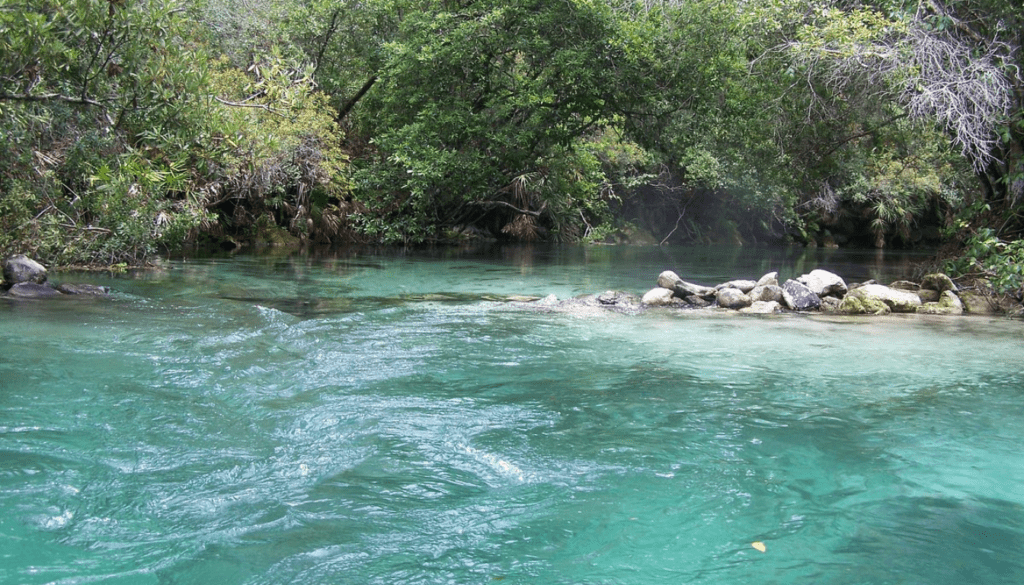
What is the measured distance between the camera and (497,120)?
2089 cm

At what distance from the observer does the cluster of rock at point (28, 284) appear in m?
9.75

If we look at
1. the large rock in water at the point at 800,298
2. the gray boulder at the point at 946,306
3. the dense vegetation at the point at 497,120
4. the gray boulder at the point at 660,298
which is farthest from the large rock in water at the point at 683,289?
the dense vegetation at the point at 497,120

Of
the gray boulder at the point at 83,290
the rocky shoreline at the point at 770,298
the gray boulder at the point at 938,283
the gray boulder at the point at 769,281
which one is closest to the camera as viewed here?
the gray boulder at the point at 83,290

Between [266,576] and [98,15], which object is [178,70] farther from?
[266,576]

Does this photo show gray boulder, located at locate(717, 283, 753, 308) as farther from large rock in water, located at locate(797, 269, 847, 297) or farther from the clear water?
the clear water

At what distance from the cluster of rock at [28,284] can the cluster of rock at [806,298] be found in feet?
25.5

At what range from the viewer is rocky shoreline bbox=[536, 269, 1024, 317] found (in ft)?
34.8

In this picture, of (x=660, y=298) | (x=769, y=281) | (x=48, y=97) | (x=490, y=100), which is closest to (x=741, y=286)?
(x=769, y=281)

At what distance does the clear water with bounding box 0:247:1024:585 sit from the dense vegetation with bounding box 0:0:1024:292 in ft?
5.96

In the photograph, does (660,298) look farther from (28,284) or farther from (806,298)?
(28,284)

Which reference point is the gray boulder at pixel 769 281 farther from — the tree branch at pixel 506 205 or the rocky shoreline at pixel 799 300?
the tree branch at pixel 506 205

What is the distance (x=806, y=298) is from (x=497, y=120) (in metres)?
12.1

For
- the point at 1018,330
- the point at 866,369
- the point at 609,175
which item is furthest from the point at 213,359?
the point at 609,175

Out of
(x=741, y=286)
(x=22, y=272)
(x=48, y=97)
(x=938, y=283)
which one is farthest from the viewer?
(x=938, y=283)
